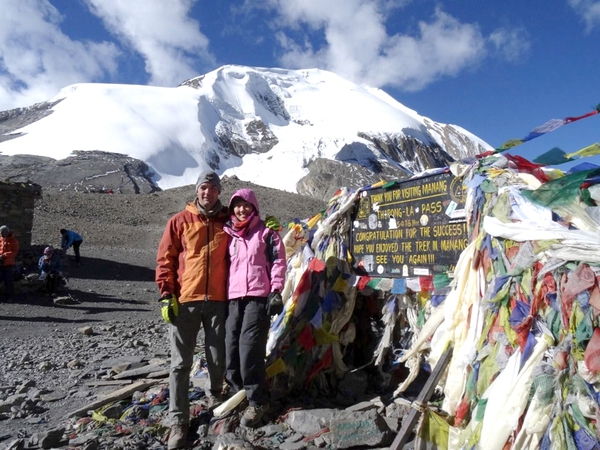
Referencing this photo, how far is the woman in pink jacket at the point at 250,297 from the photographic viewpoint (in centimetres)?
375

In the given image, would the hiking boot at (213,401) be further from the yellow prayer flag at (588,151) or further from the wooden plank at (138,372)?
the yellow prayer flag at (588,151)

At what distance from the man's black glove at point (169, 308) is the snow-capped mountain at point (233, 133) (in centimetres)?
6870

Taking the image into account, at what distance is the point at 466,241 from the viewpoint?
12.3 ft

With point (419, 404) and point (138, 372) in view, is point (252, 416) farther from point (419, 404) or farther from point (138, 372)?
point (138, 372)

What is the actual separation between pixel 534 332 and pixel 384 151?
488ft

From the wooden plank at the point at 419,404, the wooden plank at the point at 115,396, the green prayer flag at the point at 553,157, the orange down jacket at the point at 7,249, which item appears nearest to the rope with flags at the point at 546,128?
the green prayer flag at the point at 553,157

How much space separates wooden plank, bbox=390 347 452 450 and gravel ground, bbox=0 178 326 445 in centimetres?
293

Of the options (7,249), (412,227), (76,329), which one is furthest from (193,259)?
(7,249)

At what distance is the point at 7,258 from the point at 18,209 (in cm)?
583

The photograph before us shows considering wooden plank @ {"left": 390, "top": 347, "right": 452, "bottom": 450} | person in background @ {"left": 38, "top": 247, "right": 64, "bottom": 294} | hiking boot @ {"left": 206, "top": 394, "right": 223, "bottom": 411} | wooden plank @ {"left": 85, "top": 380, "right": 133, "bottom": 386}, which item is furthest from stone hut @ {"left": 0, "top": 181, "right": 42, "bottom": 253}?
wooden plank @ {"left": 390, "top": 347, "right": 452, "bottom": 450}

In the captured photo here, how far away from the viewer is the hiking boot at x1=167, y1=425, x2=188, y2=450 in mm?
3574

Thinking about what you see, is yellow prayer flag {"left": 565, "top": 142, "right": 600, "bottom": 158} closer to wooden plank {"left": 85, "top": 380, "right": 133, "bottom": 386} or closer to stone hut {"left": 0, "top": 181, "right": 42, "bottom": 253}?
wooden plank {"left": 85, "top": 380, "right": 133, "bottom": 386}

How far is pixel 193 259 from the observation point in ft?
12.8

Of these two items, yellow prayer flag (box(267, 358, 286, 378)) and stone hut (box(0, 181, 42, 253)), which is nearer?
yellow prayer flag (box(267, 358, 286, 378))
